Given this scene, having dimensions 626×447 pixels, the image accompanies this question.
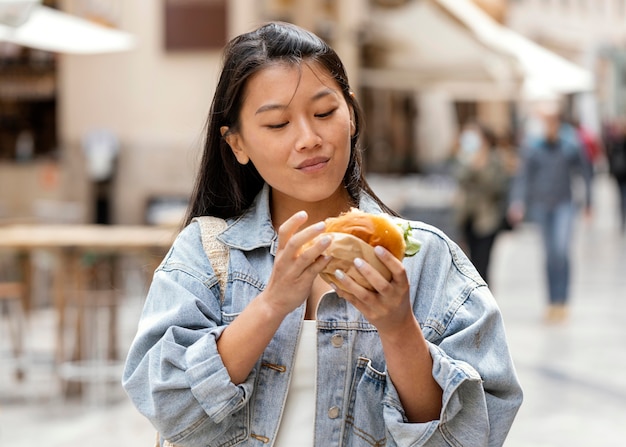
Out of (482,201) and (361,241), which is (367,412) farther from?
(482,201)

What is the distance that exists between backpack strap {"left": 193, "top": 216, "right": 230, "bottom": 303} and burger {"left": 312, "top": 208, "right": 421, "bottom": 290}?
0.34 metres

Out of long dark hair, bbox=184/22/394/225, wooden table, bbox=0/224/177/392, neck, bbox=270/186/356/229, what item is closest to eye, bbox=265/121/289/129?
long dark hair, bbox=184/22/394/225

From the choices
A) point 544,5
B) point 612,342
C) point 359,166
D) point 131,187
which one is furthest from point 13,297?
point 544,5

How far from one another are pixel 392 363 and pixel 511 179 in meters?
9.33

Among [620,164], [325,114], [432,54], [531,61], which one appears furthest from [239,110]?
[620,164]

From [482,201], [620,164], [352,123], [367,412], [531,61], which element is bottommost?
[620,164]

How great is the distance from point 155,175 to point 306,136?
47.9ft

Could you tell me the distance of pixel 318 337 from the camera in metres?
2.21

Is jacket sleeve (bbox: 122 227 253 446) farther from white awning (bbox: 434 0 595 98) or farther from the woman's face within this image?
white awning (bbox: 434 0 595 98)

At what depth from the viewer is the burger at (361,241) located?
195 cm

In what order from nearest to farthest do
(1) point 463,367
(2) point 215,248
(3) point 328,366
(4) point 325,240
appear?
(4) point 325,240, (1) point 463,367, (3) point 328,366, (2) point 215,248

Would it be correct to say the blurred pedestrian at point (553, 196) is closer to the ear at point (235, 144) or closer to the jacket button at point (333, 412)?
the ear at point (235, 144)

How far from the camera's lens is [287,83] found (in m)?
2.21

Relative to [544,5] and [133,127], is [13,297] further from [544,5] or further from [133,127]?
[544,5]
